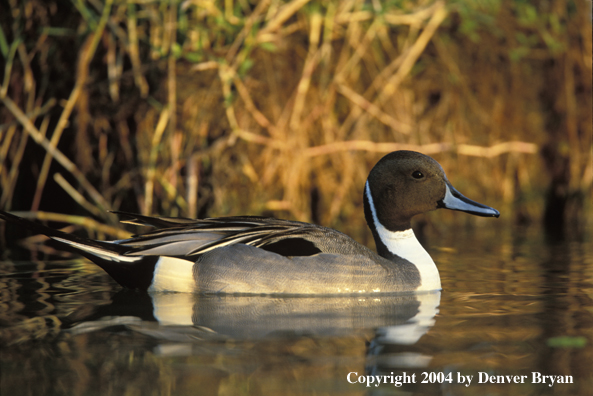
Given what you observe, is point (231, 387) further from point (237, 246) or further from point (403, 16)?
point (403, 16)

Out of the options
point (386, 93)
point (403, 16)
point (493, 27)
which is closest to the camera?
point (403, 16)

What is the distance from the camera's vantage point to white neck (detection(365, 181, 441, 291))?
4.05m

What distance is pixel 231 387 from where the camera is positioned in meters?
2.22

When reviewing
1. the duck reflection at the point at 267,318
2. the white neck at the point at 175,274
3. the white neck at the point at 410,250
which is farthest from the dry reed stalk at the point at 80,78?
the white neck at the point at 410,250

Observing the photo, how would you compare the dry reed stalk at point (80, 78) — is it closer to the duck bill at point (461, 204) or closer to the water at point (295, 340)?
the water at point (295, 340)

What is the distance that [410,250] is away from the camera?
4.24 metres

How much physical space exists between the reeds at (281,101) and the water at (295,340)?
2.45 metres

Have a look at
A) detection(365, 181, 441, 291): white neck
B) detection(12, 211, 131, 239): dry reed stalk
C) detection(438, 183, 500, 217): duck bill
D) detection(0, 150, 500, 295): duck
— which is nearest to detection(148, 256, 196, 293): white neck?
detection(0, 150, 500, 295): duck

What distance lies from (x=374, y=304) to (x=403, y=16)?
4360 mm

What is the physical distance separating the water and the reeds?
8.03 feet

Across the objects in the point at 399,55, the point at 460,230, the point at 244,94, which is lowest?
the point at 460,230

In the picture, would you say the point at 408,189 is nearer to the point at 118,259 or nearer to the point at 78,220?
the point at 118,259

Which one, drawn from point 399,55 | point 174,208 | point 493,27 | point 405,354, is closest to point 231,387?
point 405,354

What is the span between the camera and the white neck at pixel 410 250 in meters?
4.05
